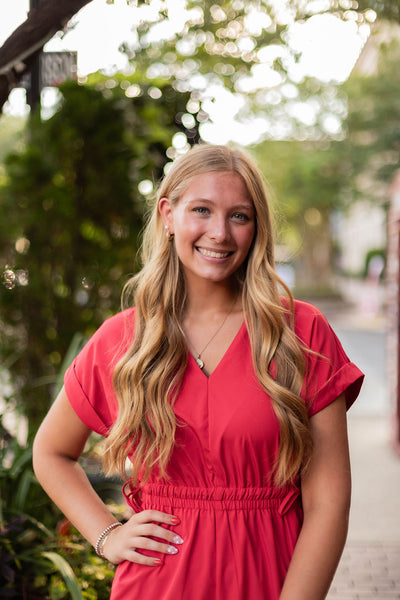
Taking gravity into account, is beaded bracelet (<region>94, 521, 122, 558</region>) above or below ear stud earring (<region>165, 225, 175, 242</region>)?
below

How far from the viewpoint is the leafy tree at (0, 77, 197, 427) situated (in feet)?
17.5

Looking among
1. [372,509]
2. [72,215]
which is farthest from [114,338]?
[372,509]

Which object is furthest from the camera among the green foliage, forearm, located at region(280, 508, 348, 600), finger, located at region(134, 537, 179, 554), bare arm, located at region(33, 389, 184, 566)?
the green foliage

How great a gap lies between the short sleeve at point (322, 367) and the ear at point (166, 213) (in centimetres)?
51

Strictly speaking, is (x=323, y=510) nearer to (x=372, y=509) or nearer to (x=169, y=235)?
(x=169, y=235)

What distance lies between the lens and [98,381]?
222 centimetres

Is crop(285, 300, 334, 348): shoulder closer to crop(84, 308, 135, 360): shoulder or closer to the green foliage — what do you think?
crop(84, 308, 135, 360): shoulder

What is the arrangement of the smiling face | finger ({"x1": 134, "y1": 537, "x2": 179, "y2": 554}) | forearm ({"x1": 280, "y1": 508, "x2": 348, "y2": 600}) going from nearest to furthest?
forearm ({"x1": 280, "y1": 508, "x2": 348, "y2": 600}), finger ({"x1": 134, "y1": 537, "x2": 179, "y2": 554}), the smiling face

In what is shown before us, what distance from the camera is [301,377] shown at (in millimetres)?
1988

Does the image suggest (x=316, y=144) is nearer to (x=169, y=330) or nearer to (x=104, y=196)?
(x=104, y=196)

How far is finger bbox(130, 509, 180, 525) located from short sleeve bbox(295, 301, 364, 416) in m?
0.49

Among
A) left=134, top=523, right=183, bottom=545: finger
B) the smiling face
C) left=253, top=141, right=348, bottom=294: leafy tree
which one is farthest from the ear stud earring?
left=253, top=141, right=348, bottom=294: leafy tree

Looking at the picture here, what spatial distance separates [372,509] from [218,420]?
4.84 meters

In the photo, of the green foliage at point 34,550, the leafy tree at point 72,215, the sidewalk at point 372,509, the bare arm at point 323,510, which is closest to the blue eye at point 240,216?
the bare arm at point 323,510
